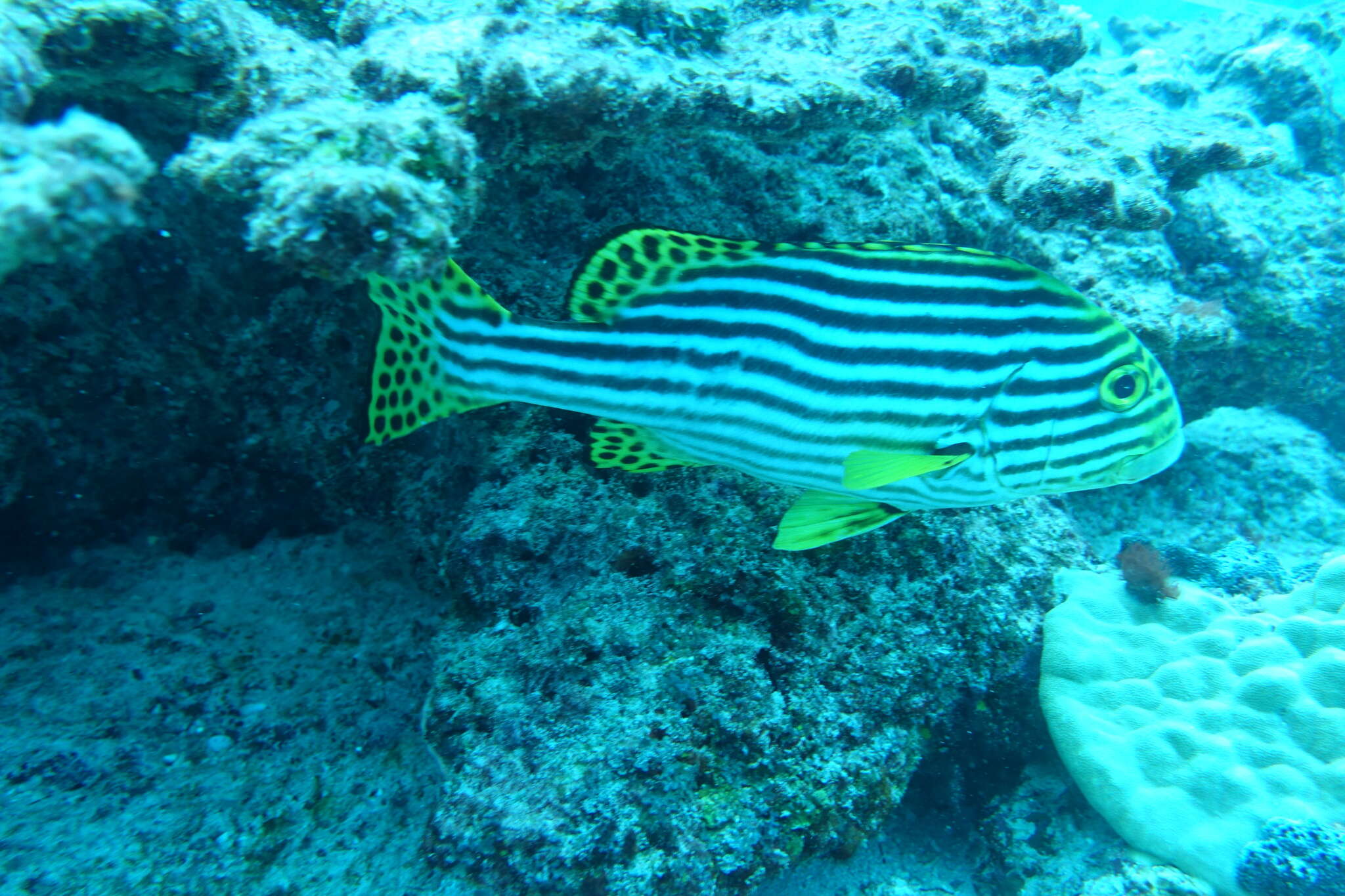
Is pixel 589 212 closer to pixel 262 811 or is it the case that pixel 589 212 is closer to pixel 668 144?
pixel 668 144

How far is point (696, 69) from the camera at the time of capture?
2713mm

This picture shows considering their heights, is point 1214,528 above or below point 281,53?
below

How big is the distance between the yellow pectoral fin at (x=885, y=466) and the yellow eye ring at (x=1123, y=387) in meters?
0.48

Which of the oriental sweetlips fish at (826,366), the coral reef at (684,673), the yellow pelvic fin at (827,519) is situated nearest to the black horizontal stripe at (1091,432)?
the oriental sweetlips fish at (826,366)

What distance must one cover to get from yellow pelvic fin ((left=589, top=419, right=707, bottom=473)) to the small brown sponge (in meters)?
2.06

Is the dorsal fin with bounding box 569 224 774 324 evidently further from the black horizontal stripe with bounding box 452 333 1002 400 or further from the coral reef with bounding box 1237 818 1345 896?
the coral reef with bounding box 1237 818 1345 896

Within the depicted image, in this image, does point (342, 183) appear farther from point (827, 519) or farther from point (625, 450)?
point (827, 519)

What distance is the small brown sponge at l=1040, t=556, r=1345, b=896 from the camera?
263 cm

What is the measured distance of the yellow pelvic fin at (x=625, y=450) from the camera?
2.37 metres

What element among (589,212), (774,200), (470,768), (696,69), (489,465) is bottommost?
(470,768)

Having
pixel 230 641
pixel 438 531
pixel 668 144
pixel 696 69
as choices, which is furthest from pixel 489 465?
pixel 696 69

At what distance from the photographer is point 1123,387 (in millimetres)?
2045

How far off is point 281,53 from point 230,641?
252 centimetres

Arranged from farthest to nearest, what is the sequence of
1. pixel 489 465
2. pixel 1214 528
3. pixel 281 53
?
pixel 1214 528
pixel 489 465
pixel 281 53
